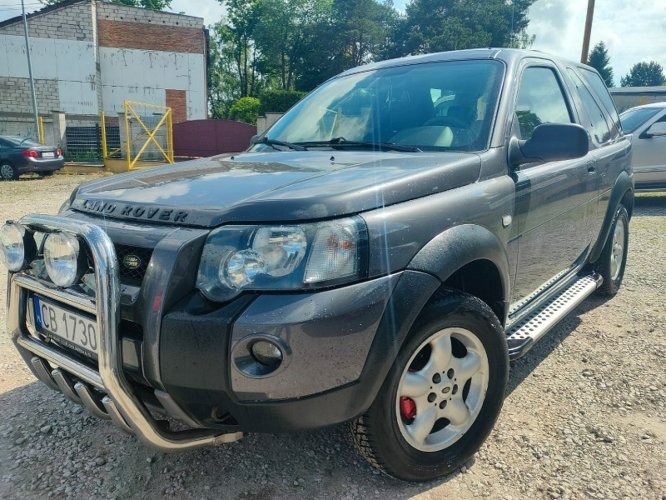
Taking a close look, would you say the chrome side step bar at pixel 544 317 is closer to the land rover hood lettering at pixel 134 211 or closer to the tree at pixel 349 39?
the land rover hood lettering at pixel 134 211

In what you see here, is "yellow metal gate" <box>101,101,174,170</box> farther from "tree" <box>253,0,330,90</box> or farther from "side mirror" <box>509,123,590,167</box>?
"tree" <box>253,0,330,90</box>

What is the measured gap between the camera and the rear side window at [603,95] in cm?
430

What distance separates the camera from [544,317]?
3.12 m

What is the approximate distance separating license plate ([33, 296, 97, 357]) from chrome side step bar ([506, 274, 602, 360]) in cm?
184

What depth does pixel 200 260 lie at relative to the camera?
1.84 metres

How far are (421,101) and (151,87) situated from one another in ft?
102

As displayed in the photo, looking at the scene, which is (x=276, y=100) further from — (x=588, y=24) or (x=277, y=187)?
(x=277, y=187)

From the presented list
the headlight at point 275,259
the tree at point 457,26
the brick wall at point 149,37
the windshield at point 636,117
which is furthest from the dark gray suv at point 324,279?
the tree at point 457,26

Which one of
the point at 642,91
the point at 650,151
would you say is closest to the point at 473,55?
the point at 650,151

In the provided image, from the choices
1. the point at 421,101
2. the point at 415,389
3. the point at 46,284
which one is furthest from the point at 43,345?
the point at 421,101

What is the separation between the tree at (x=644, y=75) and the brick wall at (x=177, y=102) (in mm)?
56156

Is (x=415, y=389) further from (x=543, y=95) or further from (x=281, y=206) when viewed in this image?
(x=543, y=95)

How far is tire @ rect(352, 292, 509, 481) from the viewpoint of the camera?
207 centimetres

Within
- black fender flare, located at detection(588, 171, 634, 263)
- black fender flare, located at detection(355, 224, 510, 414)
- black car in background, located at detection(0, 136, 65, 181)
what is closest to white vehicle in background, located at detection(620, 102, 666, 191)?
black fender flare, located at detection(588, 171, 634, 263)
